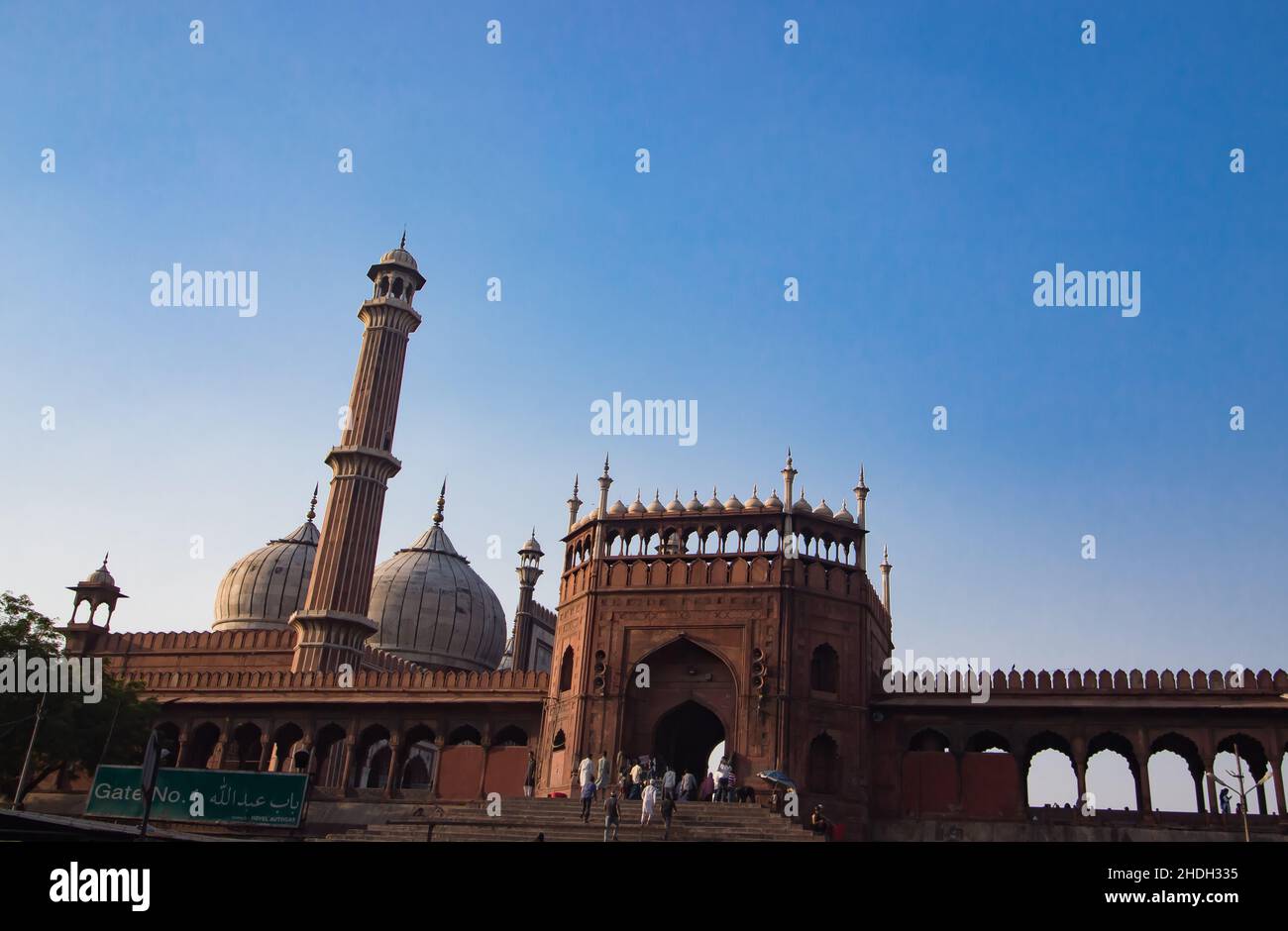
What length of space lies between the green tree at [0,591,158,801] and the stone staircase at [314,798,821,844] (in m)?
9.83

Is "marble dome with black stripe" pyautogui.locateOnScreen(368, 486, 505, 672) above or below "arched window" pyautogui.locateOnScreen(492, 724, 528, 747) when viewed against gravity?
above

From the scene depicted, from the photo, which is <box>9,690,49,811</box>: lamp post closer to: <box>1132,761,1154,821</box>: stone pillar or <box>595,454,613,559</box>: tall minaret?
<box>595,454,613,559</box>: tall minaret

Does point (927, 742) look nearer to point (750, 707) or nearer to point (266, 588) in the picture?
point (750, 707)

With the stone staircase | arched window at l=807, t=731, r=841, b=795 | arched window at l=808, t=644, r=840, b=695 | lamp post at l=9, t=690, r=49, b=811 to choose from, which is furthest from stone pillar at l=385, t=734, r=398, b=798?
arched window at l=808, t=644, r=840, b=695

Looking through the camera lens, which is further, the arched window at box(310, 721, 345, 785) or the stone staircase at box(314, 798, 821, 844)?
the arched window at box(310, 721, 345, 785)

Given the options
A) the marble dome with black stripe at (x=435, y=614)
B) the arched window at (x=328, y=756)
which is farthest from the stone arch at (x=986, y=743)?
the marble dome with black stripe at (x=435, y=614)

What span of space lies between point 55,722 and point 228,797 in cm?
721

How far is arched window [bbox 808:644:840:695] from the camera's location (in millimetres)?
27395

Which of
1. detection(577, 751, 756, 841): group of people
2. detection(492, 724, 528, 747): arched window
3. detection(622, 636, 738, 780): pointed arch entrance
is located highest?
detection(622, 636, 738, 780): pointed arch entrance

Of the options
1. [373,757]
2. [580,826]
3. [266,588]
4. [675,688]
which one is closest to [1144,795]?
[675,688]

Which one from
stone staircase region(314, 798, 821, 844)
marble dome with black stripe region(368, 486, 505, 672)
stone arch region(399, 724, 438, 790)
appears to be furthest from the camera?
marble dome with black stripe region(368, 486, 505, 672)

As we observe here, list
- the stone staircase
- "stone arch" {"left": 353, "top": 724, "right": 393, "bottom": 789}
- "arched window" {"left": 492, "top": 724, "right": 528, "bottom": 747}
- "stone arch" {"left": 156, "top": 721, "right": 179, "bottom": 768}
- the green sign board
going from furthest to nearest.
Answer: "stone arch" {"left": 156, "top": 721, "right": 179, "bottom": 768} < "stone arch" {"left": 353, "top": 724, "right": 393, "bottom": 789} < "arched window" {"left": 492, "top": 724, "right": 528, "bottom": 747} < the green sign board < the stone staircase

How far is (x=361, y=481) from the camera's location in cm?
3959
